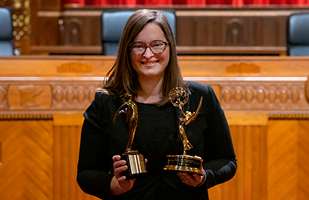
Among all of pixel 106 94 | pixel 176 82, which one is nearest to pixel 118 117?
pixel 106 94

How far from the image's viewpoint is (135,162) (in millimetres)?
926

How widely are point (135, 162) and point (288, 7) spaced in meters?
4.05

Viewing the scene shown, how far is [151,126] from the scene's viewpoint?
3.49ft

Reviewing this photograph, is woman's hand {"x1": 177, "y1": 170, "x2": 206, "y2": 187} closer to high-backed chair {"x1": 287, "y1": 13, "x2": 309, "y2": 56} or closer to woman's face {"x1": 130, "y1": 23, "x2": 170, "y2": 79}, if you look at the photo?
woman's face {"x1": 130, "y1": 23, "x2": 170, "y2": 79}

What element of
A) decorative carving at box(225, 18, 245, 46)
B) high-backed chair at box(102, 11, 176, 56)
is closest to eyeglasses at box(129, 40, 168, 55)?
high-backed chair at box(102, 11, 176, 56)

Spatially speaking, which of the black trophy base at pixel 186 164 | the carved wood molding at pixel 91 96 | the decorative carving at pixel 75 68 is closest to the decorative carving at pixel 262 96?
the carved wood molding at pixel 91 96

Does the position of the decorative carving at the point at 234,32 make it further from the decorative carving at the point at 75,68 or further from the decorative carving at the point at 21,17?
the decorative carving at the point at 75,68

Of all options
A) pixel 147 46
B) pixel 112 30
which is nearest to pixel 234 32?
pixel 112 30

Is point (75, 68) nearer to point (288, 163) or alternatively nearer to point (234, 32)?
point (288, 163)

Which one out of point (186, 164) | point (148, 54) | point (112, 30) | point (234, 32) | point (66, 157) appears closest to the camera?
point (186, 164)

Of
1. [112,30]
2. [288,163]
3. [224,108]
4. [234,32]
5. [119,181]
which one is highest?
[112,30]

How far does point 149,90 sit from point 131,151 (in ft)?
0.80

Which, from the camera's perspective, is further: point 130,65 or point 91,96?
point 91,96

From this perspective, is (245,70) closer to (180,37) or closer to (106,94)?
(106,94)
